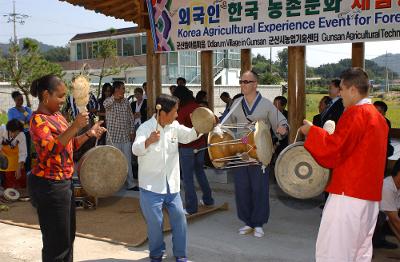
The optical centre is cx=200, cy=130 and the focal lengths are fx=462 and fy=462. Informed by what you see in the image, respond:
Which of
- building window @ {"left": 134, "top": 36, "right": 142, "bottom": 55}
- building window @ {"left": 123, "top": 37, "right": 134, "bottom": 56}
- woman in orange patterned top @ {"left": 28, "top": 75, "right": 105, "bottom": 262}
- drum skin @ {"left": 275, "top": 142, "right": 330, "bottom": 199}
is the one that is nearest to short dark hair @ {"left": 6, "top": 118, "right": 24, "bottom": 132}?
woman in orange patterned top @ {"left": 28, "top": 75, "right": 105, "bottom": 262}

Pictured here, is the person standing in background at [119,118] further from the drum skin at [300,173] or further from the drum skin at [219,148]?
the drum skin at [300,173]

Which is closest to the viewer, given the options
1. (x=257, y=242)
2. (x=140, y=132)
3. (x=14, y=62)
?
(x=140, y=132)

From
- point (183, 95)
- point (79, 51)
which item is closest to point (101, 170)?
point (183, 95)

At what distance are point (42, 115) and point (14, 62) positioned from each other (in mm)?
12737

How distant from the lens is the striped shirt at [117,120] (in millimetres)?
6961

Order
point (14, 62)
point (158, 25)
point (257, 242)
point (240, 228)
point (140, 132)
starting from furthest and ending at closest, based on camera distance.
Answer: point (14, 62) → point (158, 25) → point (240, 228) → point (257, 242) → point (140, 132)

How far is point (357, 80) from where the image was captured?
3156mm

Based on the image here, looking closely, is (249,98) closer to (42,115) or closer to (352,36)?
(352,36)

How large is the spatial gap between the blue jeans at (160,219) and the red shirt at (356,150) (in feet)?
5.01

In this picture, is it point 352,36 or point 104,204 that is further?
point 104,204

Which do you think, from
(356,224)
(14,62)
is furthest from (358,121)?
(14,62)

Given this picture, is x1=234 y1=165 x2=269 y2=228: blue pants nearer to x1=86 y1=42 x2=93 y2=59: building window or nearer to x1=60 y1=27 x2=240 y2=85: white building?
x1=60 y1=27 x2=240 y2=85: white building

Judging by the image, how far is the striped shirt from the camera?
6961 millimetres

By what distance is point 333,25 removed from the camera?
19.4 feet
